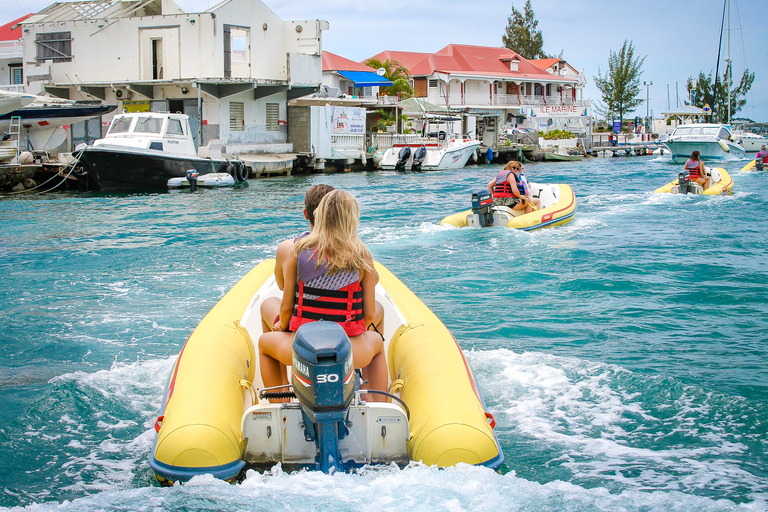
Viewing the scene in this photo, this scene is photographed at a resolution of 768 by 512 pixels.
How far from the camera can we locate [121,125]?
21.9 metres

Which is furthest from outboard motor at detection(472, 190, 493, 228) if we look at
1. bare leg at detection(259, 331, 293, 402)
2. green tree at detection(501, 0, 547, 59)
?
green tree at detection(501, 0, 547, 59)

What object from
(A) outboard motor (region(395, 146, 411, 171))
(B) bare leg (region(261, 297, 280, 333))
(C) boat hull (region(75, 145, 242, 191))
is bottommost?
(B) bare leg (region(261, 297, 280, 333))

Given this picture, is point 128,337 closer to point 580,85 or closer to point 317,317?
point 317,317

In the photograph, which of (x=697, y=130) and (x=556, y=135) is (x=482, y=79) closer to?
(x=556, y=135)

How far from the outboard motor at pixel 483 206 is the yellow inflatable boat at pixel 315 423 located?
304 inches

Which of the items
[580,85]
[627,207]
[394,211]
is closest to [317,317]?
[394,211]

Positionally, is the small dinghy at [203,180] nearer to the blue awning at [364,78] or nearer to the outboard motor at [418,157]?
the outboard motor at [418,157]

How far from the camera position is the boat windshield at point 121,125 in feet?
71.5

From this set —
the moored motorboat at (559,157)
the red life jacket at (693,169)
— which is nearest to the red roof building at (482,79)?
the moored motorboat at (559,157)

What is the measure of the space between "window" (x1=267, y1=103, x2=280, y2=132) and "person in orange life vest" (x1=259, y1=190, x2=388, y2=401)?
2927cm

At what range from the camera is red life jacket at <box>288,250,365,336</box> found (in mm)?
3732

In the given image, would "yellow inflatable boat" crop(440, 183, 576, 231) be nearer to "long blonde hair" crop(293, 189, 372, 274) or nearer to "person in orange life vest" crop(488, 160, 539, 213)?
"person in orange life vest" crop(488, 160, 539, 213)

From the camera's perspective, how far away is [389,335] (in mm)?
4949

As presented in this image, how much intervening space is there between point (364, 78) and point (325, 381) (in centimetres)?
4392
